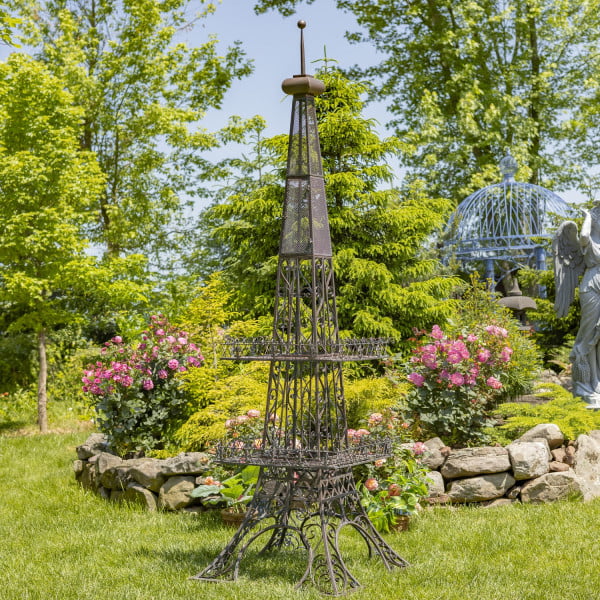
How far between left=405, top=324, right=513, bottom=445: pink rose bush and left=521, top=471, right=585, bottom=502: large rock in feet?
2.53

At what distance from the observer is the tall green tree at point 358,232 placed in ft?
32.7

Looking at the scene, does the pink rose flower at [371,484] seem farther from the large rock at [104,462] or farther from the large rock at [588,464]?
the large rock at [104,462]

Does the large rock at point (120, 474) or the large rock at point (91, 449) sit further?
the large rock at point (91, 449)

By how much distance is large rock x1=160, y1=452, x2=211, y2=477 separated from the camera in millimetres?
6945

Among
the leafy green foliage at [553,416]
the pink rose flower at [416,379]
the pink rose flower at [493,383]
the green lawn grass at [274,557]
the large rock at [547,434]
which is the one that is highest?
the pink rose flower at [416,379]

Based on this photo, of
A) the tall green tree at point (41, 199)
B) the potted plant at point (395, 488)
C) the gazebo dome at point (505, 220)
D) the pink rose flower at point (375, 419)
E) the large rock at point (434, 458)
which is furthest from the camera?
the gazebo dome at point (505, 220)

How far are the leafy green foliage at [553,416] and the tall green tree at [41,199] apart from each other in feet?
23.9

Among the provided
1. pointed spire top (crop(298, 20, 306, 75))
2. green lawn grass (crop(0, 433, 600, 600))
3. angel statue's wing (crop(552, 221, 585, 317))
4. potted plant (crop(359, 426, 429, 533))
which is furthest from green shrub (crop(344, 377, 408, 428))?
pointed spire top (crop(298, 20, 306, 75))

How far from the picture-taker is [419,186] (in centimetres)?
1466

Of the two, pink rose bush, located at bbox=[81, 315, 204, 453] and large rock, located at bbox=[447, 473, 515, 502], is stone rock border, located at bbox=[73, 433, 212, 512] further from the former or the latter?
large rock, located at bbox=[447, 473, 515, 502]

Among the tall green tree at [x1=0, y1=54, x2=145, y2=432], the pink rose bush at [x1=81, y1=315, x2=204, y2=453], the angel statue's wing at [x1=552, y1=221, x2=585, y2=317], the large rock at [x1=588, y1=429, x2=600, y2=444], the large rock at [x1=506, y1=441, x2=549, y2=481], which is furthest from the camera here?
the tall green tree at [x1=0, y1=54, x2=145, y2=432]

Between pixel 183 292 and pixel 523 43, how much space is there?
11081mm

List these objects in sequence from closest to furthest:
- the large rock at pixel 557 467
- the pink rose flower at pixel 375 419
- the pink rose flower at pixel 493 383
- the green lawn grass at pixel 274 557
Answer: the green lawn grass at pixel 274 557 → the pink rose flower at pixel 375 419 → the large rock at pixel 557 467 → the pink rose flower at pixel 493 383

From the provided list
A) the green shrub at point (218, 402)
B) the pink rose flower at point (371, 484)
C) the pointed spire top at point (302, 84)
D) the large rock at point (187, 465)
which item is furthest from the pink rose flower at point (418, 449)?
the pointed spire top at point (302, 84)
